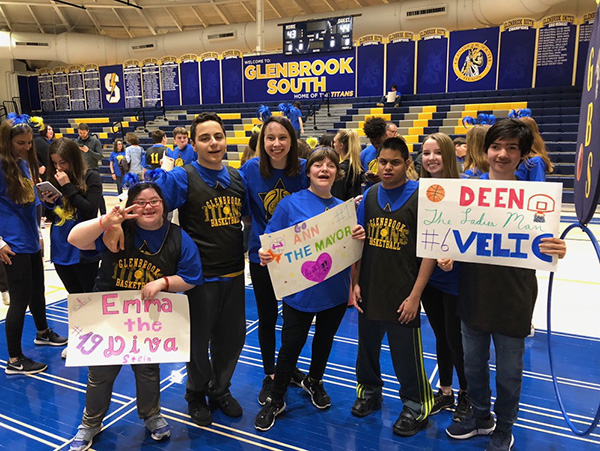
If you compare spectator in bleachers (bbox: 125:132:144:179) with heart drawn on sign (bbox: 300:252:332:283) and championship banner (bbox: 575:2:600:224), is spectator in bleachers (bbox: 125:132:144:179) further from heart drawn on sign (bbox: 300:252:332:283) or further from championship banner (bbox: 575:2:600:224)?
championship banner (bbox: 575:2:600:224)

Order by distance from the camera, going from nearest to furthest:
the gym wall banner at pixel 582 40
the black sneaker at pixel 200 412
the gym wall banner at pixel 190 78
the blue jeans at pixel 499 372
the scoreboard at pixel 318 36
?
1. the blue jeans at pixel 499 372
2. the black sneaker at pixel 200 412
3. the gym wall banner at pixel 582 40
4. the scoreboard at pixel 318 36
5. the gym wall banner at pixel 190 78

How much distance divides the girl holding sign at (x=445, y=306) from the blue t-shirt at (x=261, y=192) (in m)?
0.82

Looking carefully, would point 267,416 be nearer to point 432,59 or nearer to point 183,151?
point 183,151

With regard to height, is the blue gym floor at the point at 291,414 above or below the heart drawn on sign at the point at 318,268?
below

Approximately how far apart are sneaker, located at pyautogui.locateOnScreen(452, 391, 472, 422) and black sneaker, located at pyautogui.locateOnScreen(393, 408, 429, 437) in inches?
7.7

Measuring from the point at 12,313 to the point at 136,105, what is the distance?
19975 mm

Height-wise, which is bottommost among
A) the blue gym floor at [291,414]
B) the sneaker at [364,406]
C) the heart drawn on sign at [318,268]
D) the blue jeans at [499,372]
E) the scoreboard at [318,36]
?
the blue gym floor at [291,414]

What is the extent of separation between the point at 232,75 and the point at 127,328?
18.1 meters

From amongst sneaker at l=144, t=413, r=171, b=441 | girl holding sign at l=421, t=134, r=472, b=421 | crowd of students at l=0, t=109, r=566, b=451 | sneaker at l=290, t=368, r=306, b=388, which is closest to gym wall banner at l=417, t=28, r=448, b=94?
crowd of students at l=0, t=109, r=566, b=451

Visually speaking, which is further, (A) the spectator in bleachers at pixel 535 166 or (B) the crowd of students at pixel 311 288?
(A) the spectator in bleachers at pixel 535 166

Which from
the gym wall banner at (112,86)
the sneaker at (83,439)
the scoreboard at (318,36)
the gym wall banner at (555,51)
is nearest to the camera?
the sneaker at (83,439)

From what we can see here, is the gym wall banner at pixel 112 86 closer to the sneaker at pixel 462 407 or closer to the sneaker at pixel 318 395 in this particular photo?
the sneaker at pixel 318 395

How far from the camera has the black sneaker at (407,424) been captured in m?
2.56

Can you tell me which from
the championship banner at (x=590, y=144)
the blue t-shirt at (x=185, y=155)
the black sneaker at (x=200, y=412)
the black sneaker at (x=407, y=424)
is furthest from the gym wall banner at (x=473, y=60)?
the black sneaker at (x=200, y=412)
